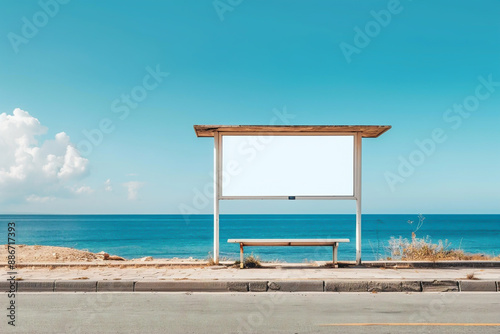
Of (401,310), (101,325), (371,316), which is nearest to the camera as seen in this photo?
(101,325)

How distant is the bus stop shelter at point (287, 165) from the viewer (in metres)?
11.6

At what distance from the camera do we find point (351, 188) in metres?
11.7

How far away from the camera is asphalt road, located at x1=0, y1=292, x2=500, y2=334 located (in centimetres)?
601

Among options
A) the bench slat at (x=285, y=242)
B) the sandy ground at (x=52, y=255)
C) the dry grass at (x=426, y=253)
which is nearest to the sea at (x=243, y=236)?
the dry grass at (x=426, y=253)

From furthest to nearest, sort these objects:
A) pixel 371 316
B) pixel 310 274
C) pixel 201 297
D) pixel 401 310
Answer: pixel 310 274
pixel 201 297
pixel 401 310
pixel 371 316

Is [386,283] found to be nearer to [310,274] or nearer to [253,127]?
[310,274]

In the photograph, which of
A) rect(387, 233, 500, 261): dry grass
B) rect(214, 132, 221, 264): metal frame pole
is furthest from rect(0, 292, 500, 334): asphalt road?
rect(387, 233, 500, 261): dry grass

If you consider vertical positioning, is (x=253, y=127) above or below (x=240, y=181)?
above

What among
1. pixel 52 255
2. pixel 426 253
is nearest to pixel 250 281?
pixel 426 253

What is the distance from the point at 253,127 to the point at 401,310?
563 cm

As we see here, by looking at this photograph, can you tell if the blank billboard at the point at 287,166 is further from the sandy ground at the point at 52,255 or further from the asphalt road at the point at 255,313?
the sandy ground at the point at 52,255

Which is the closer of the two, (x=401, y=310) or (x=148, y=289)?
(x=401, y=310)

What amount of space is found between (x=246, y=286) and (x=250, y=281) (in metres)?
0.13

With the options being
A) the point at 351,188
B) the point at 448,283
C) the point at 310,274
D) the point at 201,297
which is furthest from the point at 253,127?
the point at 448,283
